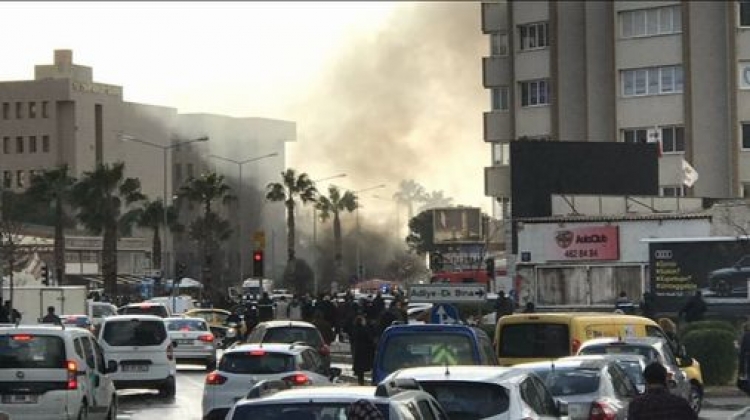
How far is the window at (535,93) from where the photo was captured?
7869 cm

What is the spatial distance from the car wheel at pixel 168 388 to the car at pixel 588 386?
1552 cm

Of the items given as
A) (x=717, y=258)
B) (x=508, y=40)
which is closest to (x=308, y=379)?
(x=717, y=258)

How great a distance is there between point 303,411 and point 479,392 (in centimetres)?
368

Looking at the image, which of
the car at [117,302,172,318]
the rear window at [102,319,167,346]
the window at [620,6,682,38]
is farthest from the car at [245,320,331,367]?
the window at [620,6,682,38]

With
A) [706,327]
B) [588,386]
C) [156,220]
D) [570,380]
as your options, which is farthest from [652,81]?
[588,386]

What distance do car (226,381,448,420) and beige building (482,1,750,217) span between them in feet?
195

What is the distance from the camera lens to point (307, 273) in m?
98.9

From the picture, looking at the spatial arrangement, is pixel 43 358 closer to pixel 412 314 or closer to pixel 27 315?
pixel 412 314

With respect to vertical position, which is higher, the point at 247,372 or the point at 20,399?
the point at 247,372

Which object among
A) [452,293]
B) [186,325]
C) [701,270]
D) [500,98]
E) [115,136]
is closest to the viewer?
[452,293]

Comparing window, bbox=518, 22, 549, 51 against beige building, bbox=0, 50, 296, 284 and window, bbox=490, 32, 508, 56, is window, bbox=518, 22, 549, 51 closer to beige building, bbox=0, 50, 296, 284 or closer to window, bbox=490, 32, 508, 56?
window, bbox=490, 32, 508, 56

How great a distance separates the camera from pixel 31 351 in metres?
21.0

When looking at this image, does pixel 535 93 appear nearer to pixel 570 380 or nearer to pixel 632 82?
pixel 632 82

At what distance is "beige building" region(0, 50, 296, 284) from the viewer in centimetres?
9538
